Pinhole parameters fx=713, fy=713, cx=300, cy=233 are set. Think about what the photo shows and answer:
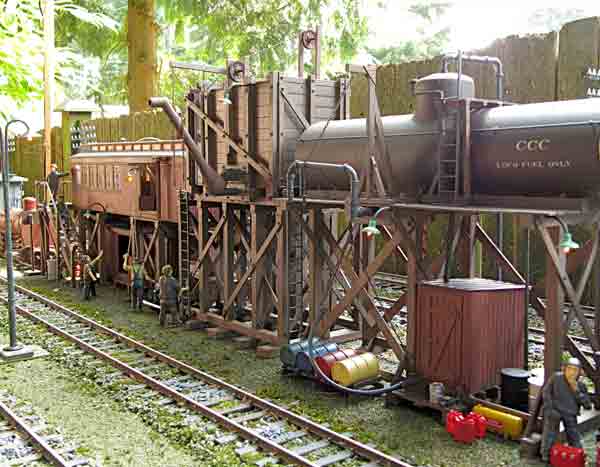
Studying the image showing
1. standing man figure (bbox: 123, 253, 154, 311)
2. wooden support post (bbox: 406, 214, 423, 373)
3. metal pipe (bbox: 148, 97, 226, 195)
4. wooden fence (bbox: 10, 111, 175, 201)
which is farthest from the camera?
wooden fence (bbox: 10, 111, 175, 201)

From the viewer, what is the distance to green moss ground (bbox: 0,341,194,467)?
9.88 metres

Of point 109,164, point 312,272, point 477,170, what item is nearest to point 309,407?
point 312,272

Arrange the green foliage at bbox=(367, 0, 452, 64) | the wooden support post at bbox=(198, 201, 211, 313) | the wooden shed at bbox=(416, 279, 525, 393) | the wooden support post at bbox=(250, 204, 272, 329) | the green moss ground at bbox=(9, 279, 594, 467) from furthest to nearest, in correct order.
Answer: the green foliage at bbox=(367, 0, 452, 64), the wooden support post at bbox=(198, 201, 211, 313), the wooden support post at bbox=(250, 204, 272, 329), the wooden shed at bbox=(416, 279, 525, 393), the green moss ground at bbox=(9, 279, 594, 467)

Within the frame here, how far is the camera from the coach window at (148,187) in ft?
63.9

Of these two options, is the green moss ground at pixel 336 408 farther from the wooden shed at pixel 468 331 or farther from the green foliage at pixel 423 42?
the green foliage at pixel 423 42

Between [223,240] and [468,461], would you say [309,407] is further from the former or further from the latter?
[223,240]

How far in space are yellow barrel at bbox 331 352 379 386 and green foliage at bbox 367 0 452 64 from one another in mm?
27206

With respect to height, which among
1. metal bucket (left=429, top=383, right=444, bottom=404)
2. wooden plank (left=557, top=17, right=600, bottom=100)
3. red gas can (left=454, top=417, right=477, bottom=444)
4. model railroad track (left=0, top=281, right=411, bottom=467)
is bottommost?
model railroad track (left=0, top=281, right=411, bottom=467)

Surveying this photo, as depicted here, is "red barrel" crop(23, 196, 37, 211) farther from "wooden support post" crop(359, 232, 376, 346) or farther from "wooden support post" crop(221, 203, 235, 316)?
"wooden support post" crop(359, 232, 376, 346)

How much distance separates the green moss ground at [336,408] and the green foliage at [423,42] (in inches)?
967

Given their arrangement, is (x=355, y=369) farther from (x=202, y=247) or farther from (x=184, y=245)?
(x=184, y=245)

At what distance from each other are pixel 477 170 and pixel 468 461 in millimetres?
4190

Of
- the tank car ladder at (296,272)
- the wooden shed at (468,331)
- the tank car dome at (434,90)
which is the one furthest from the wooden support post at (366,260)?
the tank car dome at (434,90)

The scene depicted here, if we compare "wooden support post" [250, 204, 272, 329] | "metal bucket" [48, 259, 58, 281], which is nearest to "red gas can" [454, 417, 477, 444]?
"wooden support post" [250, 204, 272, 329]
